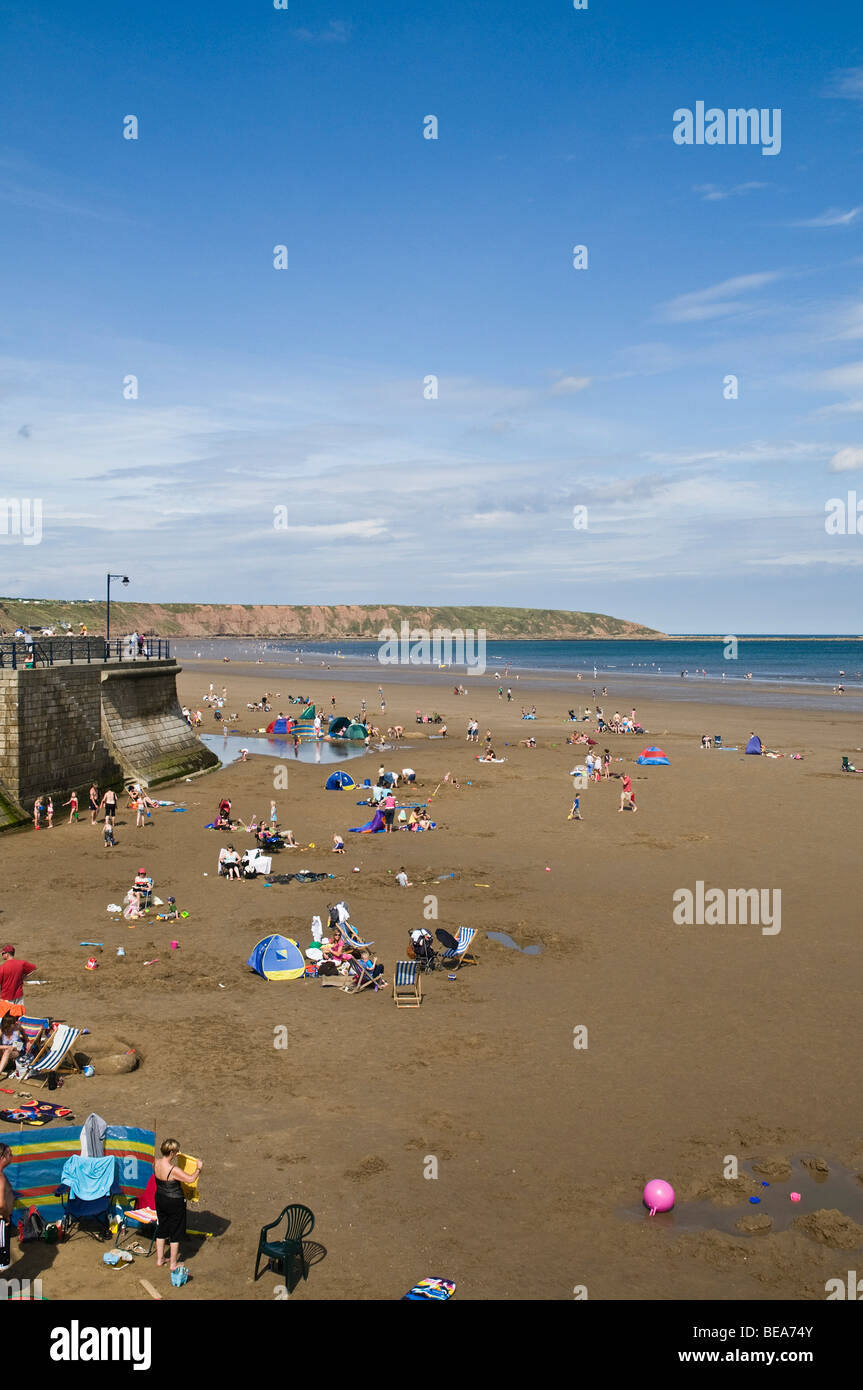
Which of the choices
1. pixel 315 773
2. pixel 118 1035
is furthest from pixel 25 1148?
pixel 315 773

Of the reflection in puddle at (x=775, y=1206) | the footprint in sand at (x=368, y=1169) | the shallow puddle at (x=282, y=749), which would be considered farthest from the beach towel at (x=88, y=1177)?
the shallow puddle at (x=282, y=749)

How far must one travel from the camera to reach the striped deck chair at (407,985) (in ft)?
49.8

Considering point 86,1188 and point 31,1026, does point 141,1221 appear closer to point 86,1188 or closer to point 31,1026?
point 86,1188

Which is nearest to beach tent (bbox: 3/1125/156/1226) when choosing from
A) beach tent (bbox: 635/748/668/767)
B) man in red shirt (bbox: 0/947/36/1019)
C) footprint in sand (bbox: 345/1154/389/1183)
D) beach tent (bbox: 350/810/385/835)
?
footprint in sand (bbox: 345/1154/389/1183)

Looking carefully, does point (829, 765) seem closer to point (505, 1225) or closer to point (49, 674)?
point (49, 674)

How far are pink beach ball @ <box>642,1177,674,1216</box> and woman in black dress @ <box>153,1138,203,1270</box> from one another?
463 cm

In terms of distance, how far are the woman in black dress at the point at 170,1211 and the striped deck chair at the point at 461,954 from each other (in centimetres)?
855

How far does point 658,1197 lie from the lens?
9562 mm

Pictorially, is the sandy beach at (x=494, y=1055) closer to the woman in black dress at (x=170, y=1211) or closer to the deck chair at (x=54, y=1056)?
the woman in black dress at (x=170, y=1211)

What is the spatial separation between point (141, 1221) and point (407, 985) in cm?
713

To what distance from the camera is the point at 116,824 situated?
28.2 m

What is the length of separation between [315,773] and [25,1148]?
97.1ft

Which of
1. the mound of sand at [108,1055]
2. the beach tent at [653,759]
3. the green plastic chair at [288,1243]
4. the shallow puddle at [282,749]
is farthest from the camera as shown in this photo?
the shallow puddle at [282,749]

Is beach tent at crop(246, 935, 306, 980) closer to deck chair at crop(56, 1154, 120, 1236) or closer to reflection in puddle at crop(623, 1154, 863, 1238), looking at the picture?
deck chair at crop(56, 1154, 120, 1236)
